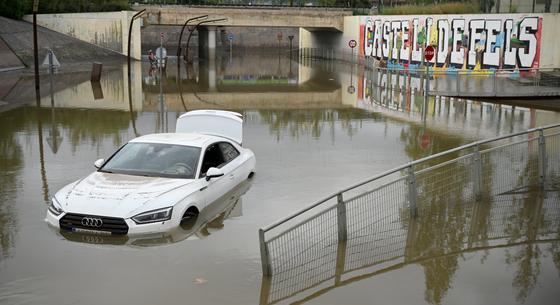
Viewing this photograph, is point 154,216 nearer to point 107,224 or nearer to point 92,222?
point 107,224

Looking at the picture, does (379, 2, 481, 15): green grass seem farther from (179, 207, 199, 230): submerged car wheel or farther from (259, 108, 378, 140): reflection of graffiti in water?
(179, 207, 199, 230): submerged car wheel

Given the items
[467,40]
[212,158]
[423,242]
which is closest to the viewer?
[423,242]

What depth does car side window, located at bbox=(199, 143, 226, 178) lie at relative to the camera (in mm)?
11566

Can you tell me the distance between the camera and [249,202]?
39.8ft

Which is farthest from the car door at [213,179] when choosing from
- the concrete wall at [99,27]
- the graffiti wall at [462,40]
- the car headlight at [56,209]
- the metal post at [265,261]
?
the concrete wall at [99,27]

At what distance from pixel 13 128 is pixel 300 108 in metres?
10.9

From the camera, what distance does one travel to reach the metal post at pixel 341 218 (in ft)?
30.3

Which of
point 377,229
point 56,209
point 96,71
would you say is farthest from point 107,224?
point 96,71

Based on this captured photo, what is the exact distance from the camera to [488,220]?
10836 mm

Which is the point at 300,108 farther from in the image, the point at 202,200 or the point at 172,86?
the point at 202,200

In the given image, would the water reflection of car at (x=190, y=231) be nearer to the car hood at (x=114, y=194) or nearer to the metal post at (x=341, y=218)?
the car hood at (x=114, y=194)

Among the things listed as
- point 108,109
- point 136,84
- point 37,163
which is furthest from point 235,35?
point 37,163

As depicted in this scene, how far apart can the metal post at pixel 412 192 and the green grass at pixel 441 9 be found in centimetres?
3226

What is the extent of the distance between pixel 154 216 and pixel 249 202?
8.36ft
